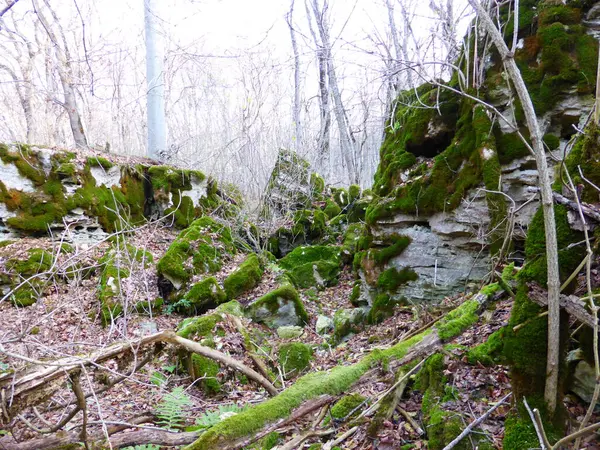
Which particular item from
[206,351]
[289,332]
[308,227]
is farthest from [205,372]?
[308,227]

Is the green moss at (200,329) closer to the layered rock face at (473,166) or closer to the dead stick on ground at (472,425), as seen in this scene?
the layered rock face at (473,166)

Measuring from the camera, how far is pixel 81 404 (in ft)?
7.42

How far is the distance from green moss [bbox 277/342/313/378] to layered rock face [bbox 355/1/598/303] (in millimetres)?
1684

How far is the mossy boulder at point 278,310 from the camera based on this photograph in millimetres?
6352

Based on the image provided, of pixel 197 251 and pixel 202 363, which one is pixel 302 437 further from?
pixel 197 251

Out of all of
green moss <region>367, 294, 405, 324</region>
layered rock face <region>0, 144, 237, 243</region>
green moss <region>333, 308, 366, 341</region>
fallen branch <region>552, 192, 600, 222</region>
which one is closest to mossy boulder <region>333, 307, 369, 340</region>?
green moss <region>333, 308, 366, 341</region>

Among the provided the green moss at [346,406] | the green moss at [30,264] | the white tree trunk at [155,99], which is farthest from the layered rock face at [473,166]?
the white tree trunk at [155,99]

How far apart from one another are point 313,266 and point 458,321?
5.25 m

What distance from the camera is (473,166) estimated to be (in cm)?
489

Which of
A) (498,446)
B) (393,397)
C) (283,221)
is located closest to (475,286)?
(393,397)

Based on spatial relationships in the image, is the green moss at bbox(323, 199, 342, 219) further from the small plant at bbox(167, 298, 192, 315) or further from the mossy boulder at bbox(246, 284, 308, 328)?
the small plant at bbox(167, 298, 192, 315)

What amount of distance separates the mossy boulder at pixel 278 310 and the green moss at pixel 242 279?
2.58 ft

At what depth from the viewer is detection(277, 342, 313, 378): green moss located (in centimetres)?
462

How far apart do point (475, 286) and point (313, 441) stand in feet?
9.69
